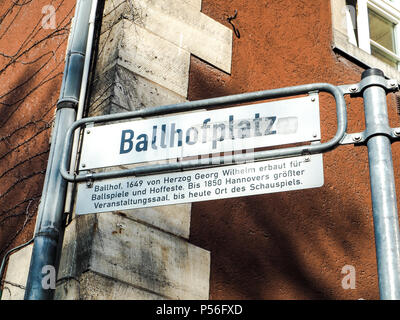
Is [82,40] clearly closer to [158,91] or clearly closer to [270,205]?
[158,91]

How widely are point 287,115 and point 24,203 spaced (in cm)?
250

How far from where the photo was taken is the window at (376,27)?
6895 mm

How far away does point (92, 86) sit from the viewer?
4.78 m

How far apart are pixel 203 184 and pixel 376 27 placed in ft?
16.0

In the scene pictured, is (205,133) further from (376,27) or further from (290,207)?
(376,27)

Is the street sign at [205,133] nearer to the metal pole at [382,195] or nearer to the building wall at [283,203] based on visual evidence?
the metal pole at [382,195]

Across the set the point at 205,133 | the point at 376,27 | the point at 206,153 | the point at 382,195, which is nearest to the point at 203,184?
the point at 206,153

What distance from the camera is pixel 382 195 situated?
2.85m

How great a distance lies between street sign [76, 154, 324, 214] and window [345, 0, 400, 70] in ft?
12.5

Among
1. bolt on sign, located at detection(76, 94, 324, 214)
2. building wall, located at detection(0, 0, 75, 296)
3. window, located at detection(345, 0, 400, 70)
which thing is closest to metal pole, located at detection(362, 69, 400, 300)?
bolt on sign, located at detection(76, 94, 324, 214)

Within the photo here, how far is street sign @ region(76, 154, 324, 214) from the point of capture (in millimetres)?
3160

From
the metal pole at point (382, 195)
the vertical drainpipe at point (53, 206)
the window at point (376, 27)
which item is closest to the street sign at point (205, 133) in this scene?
the metal pole at point (382, 195)
